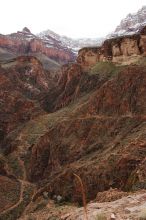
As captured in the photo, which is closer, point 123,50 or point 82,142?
point 82,142

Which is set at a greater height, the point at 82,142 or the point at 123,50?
the point at 123,50

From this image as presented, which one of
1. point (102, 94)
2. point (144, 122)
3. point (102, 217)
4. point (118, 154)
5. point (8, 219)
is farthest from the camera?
point (102, 94)

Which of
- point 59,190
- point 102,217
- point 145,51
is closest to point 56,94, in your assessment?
point 145,51

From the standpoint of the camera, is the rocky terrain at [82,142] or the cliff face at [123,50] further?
the cliff face at [123,50]

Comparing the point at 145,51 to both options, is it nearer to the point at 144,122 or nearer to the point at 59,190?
the point at 144,122

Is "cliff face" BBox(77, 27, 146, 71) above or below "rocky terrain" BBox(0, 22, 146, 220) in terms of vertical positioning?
above

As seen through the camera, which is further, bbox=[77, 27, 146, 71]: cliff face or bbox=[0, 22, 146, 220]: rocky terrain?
bbox=[77, 27, 146, 71]: cliff face

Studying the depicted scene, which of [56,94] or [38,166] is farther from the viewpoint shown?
[56,94]

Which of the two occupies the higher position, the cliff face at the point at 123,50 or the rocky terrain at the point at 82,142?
the cliff face at the point at 123,50
